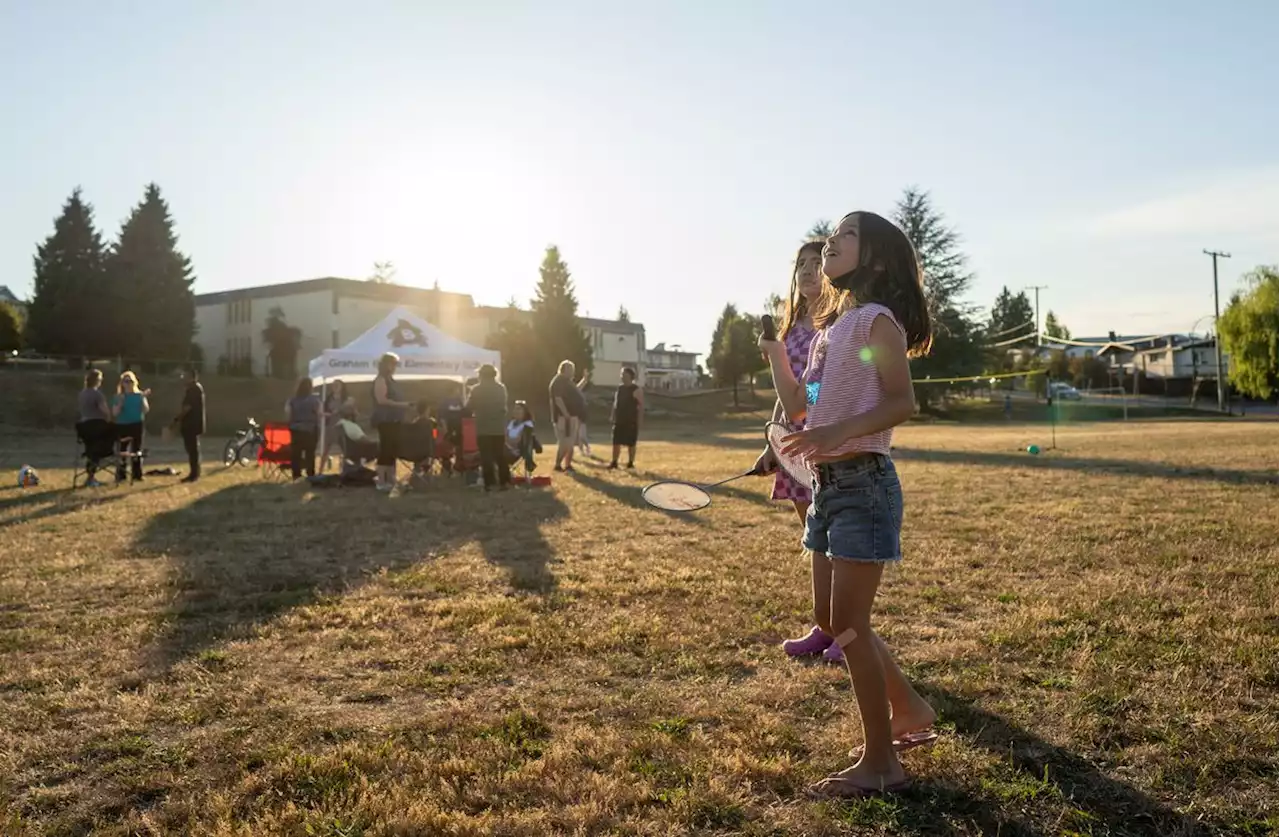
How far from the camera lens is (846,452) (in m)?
2.69

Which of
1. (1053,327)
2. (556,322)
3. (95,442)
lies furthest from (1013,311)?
(95,442)

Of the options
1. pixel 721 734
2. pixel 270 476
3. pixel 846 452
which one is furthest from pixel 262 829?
pixel 270 476

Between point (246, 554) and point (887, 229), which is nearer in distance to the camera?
point (887, 229)

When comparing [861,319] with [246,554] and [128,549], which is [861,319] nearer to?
[246,554]

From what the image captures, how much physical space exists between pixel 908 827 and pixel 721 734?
2.83ft

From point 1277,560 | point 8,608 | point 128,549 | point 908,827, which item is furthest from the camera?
point 128,549

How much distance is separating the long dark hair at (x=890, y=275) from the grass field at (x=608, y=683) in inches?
58.5

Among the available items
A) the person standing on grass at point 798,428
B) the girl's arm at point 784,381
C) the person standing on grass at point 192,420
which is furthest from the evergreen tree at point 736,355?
the girl's arm at point 784,381

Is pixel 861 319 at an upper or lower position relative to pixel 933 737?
upper

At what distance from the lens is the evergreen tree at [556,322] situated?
51.4m

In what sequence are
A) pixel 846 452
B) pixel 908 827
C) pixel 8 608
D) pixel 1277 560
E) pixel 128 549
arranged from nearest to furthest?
pixel 908 827, pixel 846 452, pixel 8 608, pixel 1277 560, pixel 128 549

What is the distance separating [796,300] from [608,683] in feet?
6.22

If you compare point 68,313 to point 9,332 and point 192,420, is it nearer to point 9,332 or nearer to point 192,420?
point 9,332

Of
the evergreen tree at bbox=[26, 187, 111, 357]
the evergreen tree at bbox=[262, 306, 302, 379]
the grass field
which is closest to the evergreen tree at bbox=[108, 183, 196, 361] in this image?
the evergreen tree at bbox=[26, 187, 111, 357]
